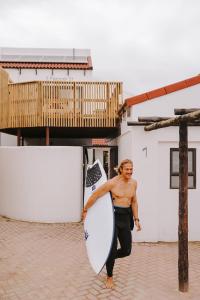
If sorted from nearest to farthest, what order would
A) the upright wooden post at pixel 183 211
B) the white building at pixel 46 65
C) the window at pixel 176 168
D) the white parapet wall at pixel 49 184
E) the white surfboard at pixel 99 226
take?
the white surfboard at pixel 99 226 → the upright wooden post at pixel 183 211 → the window at pixel 176 168 → the white parapet wall at pixel 49 184 → the white building at pixel 46 65

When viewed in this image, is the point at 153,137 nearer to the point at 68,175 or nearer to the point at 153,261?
A: the point at 153,261

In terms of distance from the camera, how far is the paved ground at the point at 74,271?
533 centimetres

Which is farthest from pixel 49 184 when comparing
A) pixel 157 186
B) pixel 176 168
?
pixel 176 168

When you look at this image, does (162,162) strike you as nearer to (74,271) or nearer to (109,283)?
(74,271)

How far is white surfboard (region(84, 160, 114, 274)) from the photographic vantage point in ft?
17.1

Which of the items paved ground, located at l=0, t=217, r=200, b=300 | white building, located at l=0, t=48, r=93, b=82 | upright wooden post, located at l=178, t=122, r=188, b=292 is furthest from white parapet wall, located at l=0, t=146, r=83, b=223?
white building, located at l=0, t=48, r=93, b=82

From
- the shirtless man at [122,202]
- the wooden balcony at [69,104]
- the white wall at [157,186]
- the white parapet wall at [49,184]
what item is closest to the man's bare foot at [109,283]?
the shirtless man at [122,202]

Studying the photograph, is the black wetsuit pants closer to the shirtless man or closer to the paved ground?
the shirtless man

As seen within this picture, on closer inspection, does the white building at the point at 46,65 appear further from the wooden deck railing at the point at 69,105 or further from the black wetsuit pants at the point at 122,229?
the black wetsuit pants at the point at 122,229

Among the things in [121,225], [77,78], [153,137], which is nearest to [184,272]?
[121,225]

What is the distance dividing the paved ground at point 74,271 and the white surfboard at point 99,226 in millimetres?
532

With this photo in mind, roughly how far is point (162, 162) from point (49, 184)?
4.04 m

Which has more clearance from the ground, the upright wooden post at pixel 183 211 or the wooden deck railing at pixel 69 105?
the wooden deck railing at pixel 69 105

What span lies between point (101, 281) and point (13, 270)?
1742 mm
